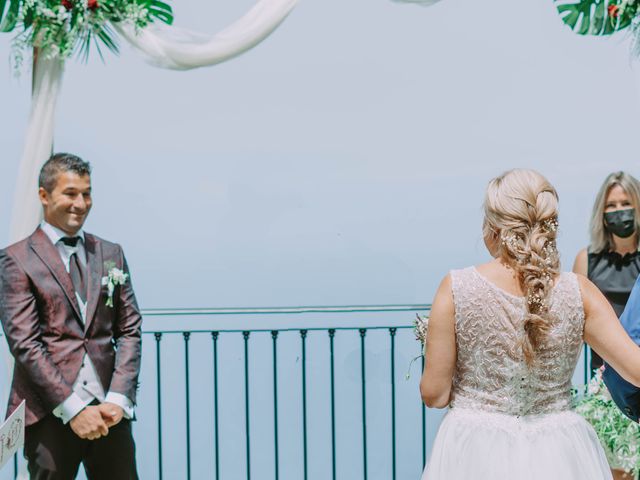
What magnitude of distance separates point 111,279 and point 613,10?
9.10 feet

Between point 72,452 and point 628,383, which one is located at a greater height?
point 628,383

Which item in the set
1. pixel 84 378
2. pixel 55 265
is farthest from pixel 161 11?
pixel 84 378

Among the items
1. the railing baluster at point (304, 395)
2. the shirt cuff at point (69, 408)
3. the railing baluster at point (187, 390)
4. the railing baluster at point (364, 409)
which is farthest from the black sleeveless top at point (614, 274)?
the shirt cuff at point (69, 408)

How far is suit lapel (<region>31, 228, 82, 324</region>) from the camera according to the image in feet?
8.88

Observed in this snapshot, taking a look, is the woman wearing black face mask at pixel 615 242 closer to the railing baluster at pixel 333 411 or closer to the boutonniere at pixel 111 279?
the railing baluster at pixel 333 411

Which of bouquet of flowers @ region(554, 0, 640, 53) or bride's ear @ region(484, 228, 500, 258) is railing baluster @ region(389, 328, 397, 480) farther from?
bride's ear @ region(484, 228, 500, 258)

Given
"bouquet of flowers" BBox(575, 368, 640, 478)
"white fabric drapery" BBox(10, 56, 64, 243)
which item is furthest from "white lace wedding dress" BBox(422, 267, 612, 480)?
"white fabric drapery" BBox(10, 56, 64, 243)

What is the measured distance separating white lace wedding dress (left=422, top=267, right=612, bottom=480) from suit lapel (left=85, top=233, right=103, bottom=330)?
1.22 metres

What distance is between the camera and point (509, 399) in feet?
6.85

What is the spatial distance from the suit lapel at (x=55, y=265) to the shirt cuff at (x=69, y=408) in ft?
0.84

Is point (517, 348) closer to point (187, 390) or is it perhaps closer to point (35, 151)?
point (187, 390)

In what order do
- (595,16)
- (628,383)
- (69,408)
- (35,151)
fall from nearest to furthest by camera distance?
(628,383)
(69,408)
(35,151)
(595,16)

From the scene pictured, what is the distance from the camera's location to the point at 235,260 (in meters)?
3.91

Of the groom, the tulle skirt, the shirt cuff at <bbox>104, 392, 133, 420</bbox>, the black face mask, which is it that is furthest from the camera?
the black face mask
